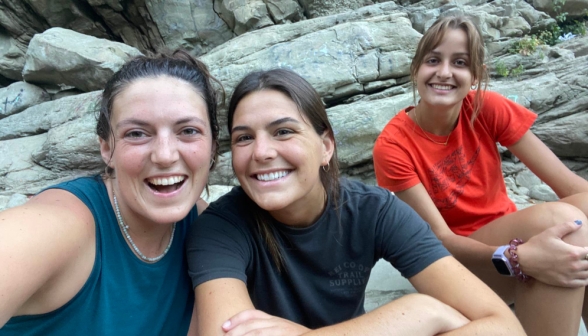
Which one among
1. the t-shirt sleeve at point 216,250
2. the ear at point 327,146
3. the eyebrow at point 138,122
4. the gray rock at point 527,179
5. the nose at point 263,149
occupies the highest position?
the eyebrow at point 138,122

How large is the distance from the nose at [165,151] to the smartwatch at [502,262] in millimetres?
1983

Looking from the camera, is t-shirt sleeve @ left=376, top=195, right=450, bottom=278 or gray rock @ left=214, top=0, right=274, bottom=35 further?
gray rock @ left=214, top=0, right=274, bottom=35

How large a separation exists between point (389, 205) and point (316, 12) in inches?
462

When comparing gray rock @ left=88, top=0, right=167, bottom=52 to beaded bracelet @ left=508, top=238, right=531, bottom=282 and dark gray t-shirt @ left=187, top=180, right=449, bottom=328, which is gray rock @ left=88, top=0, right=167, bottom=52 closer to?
dark gray t-shirt @ left=187, top=180, right=449, bottom=328

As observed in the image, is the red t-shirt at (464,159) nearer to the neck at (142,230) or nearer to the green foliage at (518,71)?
the neck at (142,230)

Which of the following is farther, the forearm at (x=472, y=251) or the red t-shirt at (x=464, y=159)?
the red t-shirt at (x=464, y=159)

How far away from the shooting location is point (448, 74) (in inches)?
113

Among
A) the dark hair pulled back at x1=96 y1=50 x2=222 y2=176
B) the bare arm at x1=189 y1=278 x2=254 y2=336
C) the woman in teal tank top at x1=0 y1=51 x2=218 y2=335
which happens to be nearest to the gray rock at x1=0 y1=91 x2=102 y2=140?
the dark hair pulled back at x1=96 y1=50 x2=222 y2=176

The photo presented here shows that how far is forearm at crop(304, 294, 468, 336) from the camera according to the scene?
1585 mm

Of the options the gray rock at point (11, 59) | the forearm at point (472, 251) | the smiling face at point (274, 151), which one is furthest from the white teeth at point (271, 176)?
the gray rock at point (11, 59)

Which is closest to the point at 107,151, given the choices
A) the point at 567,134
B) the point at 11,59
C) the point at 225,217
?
the point at 225,217

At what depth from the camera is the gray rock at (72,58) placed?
409 inches

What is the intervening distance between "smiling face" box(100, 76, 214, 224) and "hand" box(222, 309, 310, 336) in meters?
0.56

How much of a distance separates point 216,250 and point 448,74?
2.18 meters
